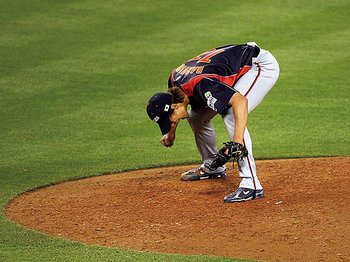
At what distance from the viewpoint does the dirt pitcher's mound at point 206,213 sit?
297 inches

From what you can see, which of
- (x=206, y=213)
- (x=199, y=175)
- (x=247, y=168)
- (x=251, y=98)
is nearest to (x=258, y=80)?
(x=251, y=98)

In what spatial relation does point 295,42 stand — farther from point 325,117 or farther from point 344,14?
point 325,117

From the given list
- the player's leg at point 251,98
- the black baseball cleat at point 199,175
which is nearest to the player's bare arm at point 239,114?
the player's leg at point 251,98

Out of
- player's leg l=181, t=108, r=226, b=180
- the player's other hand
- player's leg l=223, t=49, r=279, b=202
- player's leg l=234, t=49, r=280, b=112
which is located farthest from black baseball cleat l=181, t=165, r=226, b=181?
player's leg l=234, t=49, r=280, b=112

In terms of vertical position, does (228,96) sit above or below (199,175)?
above

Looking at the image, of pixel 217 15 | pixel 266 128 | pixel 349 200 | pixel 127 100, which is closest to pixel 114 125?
pixel 127 100

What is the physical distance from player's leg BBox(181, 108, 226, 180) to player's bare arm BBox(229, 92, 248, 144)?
3.67 feet

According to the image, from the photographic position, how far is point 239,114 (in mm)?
8305

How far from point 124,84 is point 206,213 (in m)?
5.60

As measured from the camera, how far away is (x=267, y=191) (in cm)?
900

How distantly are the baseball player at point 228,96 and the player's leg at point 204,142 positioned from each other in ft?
Answer: 0.74

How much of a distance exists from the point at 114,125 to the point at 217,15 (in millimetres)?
5388

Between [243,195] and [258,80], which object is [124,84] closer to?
[258,80]

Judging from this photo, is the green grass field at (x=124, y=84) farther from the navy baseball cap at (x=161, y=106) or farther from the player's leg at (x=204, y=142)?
the navy baseball cap at (x=161, y=106)
